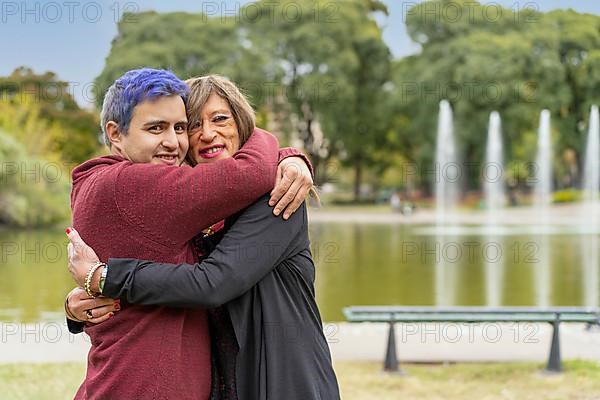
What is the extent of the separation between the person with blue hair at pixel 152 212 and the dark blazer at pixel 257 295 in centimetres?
4

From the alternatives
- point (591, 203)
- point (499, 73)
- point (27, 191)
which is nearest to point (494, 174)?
point (591, 203)

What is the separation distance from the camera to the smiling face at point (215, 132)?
1.51 meters

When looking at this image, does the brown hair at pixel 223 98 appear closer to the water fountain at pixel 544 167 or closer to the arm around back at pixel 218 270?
the arm around back at pixel 218 270

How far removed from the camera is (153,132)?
1.42 metres

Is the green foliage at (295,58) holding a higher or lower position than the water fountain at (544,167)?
higher

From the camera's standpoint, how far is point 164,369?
138cm

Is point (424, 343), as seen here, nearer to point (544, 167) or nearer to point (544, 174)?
point (544, 167)

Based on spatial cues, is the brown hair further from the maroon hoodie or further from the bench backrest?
the bench backrest

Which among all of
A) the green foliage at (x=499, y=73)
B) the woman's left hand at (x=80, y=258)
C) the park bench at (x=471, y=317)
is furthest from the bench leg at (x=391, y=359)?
the green foliage at (x=499, y=73)

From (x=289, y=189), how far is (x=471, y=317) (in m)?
3.71

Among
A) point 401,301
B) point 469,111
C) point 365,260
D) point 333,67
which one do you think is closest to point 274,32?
point 333,67

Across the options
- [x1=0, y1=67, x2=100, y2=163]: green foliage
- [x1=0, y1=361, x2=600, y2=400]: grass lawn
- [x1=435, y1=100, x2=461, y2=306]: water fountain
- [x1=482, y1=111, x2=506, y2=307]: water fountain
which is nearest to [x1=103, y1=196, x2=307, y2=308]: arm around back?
[x1=0, y1=361, x2=600, y2=400]: grass lawn

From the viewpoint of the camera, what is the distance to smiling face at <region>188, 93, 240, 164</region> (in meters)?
1.51

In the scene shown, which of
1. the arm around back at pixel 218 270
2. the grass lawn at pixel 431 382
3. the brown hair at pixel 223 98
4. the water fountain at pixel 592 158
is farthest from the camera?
the water fountain at pixel 592 158
